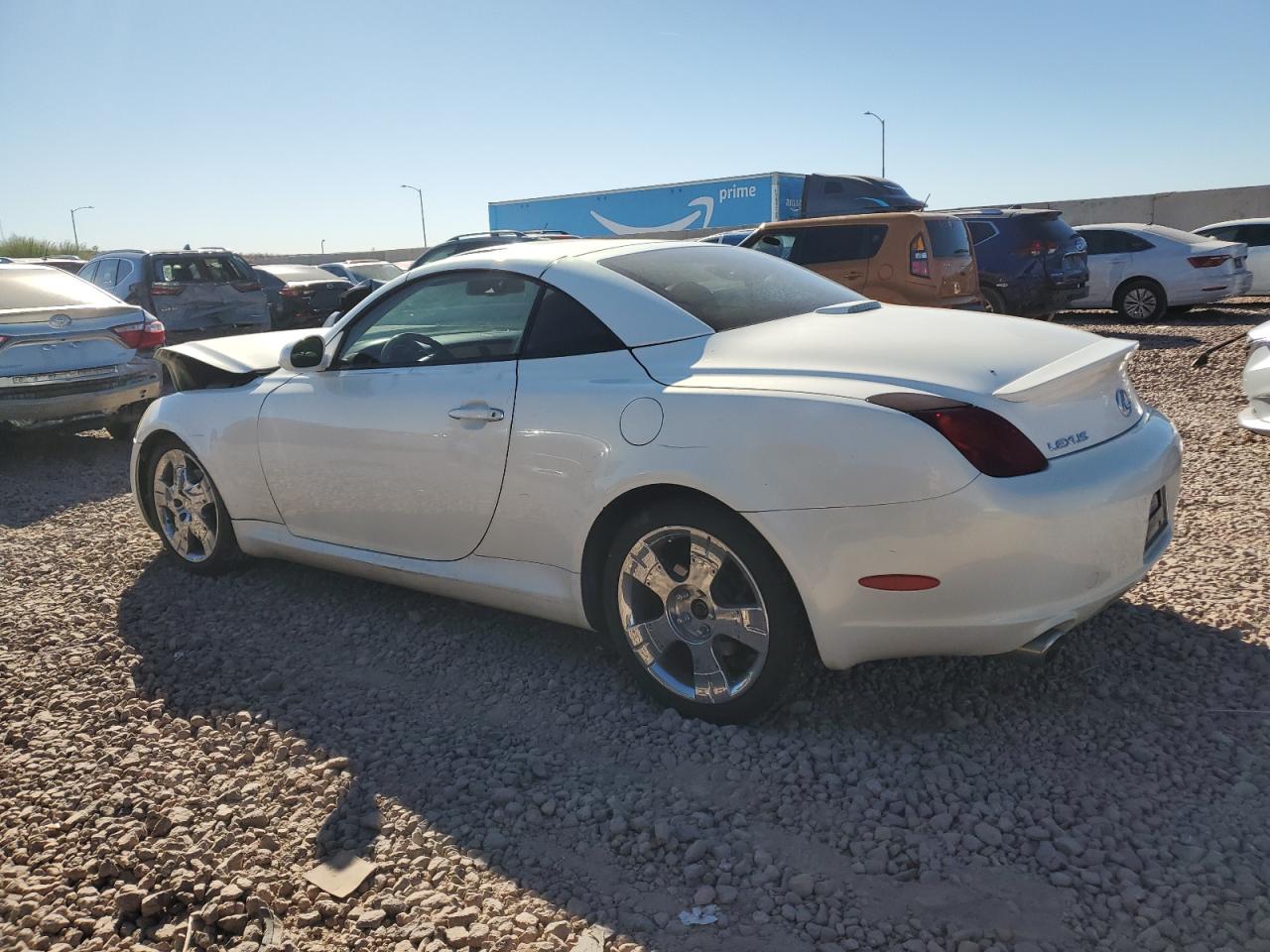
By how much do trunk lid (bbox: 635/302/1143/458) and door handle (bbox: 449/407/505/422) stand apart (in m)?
0.56

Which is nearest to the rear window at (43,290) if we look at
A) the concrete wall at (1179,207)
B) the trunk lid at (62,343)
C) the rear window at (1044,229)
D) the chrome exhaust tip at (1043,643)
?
the trunk lid at (62,343)

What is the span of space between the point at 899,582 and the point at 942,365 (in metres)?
0.65

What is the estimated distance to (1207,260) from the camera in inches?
547

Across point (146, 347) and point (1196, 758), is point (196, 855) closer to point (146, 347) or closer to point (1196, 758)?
point (1196, 758)

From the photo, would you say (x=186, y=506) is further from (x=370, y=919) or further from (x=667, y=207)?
(x=667, y=207)

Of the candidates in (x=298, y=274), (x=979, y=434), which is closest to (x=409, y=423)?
(x=979, y=434)

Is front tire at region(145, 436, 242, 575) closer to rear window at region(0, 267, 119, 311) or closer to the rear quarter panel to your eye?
the rear quarter panel

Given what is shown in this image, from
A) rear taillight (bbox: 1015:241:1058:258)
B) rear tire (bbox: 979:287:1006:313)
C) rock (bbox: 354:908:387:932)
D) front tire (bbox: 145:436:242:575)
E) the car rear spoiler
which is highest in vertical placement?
rear taillight (bbox: 1015:241:1058:258)

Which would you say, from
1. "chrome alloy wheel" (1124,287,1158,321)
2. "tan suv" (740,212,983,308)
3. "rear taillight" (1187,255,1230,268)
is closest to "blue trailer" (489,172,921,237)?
"chrome alloy wheel" (1124,287,1158,321)

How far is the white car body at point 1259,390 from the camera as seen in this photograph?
5.72 metres

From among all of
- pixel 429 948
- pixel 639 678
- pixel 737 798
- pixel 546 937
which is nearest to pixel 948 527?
pixel 737 798

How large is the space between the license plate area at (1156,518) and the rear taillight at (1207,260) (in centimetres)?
1233

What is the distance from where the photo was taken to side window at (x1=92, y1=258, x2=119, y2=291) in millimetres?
12859

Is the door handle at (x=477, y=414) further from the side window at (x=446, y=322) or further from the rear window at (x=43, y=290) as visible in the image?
the rear window at (x=43, y=290)
